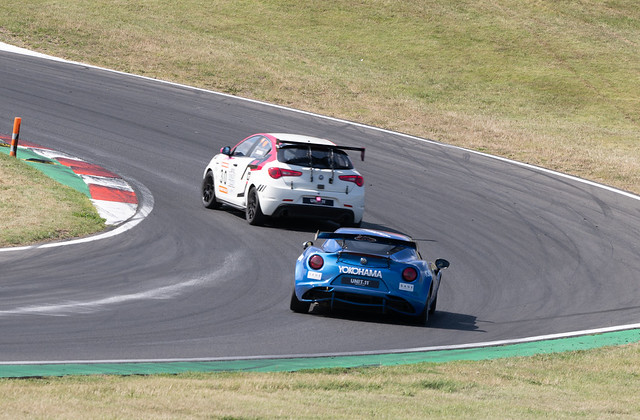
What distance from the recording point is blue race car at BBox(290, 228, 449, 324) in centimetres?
1179

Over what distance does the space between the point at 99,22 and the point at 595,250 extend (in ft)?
86.2

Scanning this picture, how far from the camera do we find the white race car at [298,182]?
17344mm

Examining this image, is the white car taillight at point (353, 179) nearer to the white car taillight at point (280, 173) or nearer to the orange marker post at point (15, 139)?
the white car taillight at point (280, 173)

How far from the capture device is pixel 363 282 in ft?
38.7

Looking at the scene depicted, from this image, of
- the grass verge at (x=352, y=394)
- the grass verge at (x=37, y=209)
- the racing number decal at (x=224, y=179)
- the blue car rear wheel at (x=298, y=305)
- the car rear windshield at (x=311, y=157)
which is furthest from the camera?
the racing number decal at (x=224, y=179)

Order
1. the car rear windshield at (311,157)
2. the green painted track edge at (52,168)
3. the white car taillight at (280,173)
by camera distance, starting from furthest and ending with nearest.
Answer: the green painted track edge at (52,168)
the car rear windshield at (311,157)
the white car taillight at (280,173)

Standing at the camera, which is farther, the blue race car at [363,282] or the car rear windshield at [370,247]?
the car rear windshield at [370,247]

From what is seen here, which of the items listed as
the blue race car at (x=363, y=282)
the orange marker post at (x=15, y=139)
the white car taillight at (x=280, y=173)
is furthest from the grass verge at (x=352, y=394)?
the orange marker post at (x=15, y=139)

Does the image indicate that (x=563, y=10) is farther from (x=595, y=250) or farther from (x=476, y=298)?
(x=476, y=298)

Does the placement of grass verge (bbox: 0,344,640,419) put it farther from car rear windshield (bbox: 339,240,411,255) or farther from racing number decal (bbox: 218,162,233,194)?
racing number decal (bbox: 218,162,233,194)

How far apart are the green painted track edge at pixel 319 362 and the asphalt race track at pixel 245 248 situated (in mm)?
313

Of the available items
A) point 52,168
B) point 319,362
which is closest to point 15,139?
point 52,168

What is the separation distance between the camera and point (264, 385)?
8.16 meters

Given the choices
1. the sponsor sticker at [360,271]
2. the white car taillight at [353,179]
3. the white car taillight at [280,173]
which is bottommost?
the white car taillight at [353,179]
